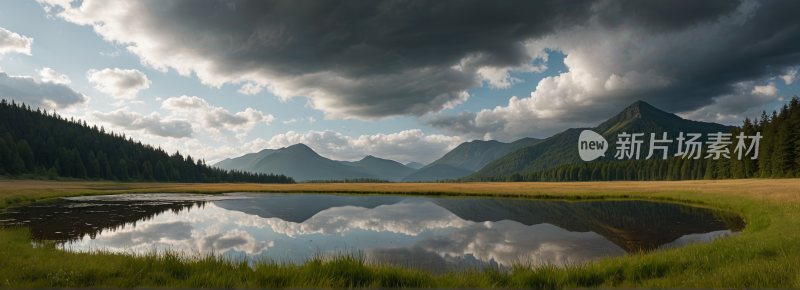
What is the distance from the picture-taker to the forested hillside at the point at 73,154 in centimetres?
12506

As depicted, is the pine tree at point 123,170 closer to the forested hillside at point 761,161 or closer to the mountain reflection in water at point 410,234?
the mountain reflection in water at point 410,234

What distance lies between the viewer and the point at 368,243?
18.6 m

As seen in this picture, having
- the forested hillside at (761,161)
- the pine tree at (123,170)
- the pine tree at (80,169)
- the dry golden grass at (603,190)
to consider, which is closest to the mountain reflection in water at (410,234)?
the dry golden grass at (603,190)

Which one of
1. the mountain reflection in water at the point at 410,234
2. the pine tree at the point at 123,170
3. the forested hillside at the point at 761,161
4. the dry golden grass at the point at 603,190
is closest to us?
the mountain reflection in water at the point at 410,234

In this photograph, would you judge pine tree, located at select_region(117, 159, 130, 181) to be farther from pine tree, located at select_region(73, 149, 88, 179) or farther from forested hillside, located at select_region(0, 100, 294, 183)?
pine tree, located at select_region(73, 149, 88, 179)

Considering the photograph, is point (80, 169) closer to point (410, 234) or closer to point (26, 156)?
point (26, 156)

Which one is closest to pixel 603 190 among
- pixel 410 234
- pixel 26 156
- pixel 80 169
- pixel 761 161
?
pixel 410 234

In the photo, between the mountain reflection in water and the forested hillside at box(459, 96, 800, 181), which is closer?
the mountain reflection in water

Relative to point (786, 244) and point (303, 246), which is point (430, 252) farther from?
point (786, 244)

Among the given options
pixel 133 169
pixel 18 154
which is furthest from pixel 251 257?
pixel 133 169

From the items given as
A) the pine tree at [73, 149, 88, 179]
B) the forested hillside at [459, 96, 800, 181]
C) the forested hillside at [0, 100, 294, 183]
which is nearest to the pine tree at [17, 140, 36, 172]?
the forested hillside at [0, 100, 294, 183]

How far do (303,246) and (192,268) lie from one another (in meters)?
8.48

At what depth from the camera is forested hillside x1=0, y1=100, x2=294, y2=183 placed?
12506 centimetres

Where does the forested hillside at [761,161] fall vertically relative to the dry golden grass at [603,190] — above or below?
above
